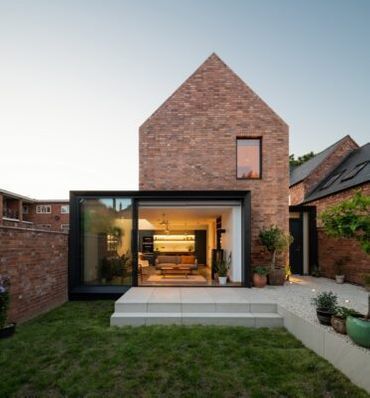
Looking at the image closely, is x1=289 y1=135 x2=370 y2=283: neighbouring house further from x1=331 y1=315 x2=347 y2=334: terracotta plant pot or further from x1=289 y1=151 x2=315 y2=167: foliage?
x1=289 y1=151 x2=315 y2=167: foliage

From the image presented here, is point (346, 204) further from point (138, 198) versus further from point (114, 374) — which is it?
point (138, 198)

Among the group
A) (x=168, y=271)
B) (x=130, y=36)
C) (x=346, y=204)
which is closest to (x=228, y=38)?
(x=130, y=36)

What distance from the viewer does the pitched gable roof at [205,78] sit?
33.7 feet

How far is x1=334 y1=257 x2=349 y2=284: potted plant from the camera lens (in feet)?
33.4

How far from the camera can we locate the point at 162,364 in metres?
3.98

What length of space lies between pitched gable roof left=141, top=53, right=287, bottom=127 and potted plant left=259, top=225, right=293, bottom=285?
4324 mm

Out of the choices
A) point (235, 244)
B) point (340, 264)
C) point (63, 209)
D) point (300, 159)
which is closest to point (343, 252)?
point (340, 264)

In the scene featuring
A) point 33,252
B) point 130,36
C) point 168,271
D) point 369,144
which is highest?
point 130,36

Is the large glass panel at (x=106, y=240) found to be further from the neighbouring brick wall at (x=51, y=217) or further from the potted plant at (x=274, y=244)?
the neighbouring brick wall at (x=51, y=217)

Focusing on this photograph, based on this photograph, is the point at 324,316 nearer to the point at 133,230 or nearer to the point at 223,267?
the point at 223,267

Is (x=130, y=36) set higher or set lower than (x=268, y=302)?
higher

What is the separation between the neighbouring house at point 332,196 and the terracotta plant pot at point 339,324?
3.29 m

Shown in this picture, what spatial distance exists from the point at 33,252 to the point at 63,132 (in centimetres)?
891

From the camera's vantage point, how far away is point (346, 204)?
3.80 metres
